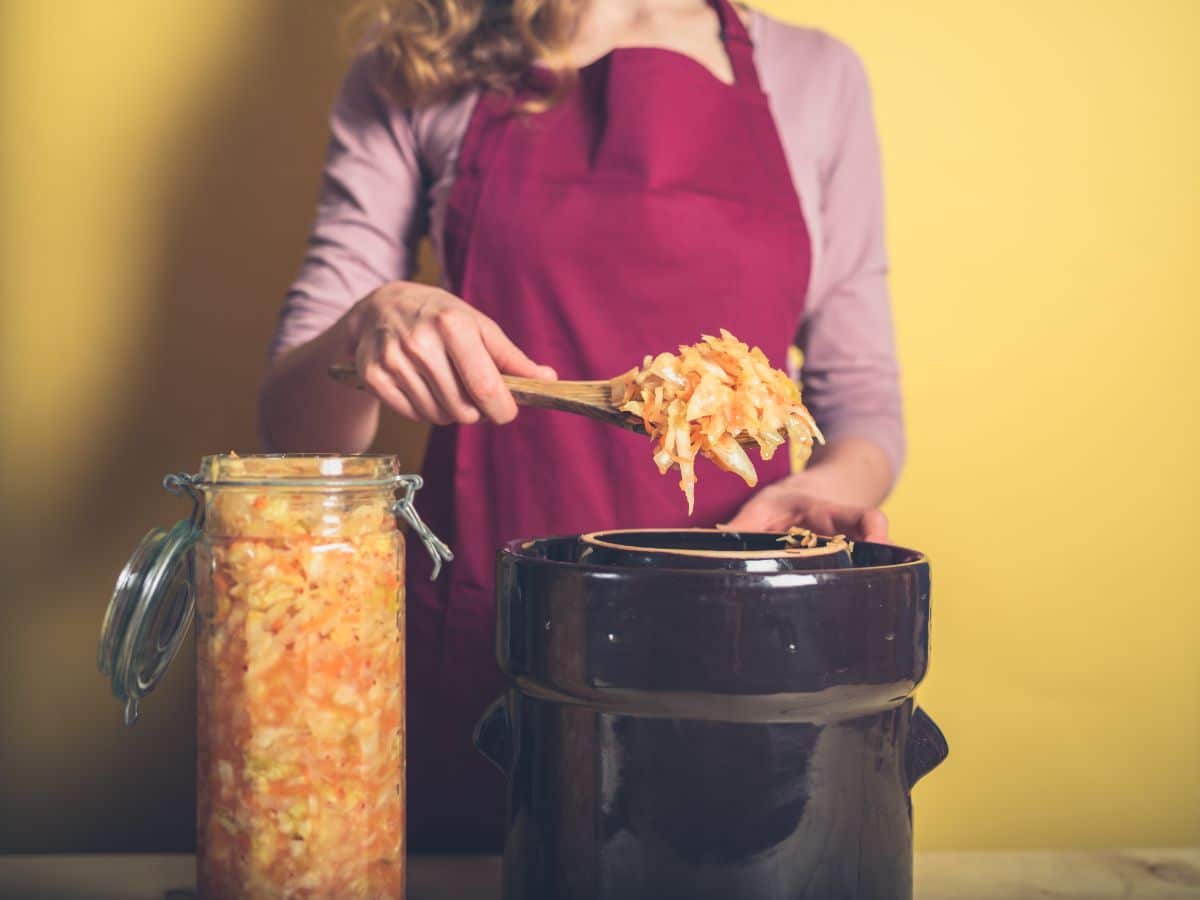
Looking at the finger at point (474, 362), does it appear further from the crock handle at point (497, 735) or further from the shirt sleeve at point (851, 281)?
the shirt sleeve at point (851, 281)

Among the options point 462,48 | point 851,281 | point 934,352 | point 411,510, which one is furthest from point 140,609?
point 934,352

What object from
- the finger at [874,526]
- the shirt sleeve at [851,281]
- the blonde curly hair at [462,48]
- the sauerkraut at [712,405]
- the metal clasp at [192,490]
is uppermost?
the blonde curly hair at [462,48]

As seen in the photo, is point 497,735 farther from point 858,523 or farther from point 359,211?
point 359,211

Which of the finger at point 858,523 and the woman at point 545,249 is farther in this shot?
the woman at point 545,249

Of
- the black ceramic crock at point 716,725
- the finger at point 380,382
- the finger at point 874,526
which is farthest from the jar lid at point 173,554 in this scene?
the finger at point 874,526

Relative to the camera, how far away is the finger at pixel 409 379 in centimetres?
84

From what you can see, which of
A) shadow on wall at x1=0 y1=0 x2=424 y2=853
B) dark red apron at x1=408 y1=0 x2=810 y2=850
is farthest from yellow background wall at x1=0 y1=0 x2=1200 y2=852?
dark red apron at x1=408 y1=0 x2=810 y2=850

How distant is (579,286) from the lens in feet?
3.96

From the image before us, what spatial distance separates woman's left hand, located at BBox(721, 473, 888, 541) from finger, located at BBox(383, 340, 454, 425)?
0.24m

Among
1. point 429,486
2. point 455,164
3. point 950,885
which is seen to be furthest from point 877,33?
point 950,885

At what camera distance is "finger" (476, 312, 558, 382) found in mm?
814

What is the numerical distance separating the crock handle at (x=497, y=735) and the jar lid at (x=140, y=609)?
19 cm

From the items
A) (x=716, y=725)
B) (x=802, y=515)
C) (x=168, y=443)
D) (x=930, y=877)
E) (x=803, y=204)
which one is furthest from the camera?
(x=168, y=443)

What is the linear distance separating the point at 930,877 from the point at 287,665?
464 millimetres
